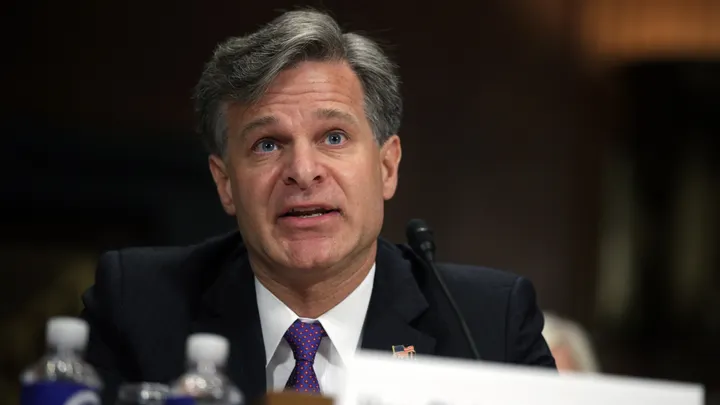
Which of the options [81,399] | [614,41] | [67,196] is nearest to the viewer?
[81,399]

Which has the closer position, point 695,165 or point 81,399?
point 81,399

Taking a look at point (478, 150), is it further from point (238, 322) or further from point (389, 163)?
point (238, 322)

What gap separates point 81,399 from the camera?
4.69 ft

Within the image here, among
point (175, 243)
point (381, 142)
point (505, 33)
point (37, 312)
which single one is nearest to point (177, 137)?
point (175, 243)

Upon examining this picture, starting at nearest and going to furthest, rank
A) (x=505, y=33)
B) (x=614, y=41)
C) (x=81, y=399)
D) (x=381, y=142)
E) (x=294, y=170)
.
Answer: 1. (x=81, y=399)
2. (x=294, y=170)
3. (x=381, y=142)
4. (x=505, y=33)
5. (x=614, y=41)

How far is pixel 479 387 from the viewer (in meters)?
1.46

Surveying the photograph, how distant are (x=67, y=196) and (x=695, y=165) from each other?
3498 mm

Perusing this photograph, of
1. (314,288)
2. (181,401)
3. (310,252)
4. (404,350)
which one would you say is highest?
(181,401)

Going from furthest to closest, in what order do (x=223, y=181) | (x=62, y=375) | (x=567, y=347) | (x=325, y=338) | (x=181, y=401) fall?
(x=567, y=347) < (x=223, y=181) < (x=325, y=338) < (x=62, y=375) < (x=181, y=401)

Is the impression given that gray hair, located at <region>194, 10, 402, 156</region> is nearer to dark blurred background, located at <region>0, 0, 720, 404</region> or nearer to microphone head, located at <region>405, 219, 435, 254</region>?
microphone head, located at <region>405, 219, 435, 254</region>

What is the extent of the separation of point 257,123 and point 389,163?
0.39 meters

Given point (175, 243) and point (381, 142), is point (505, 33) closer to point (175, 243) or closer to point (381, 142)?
point (175, 243)

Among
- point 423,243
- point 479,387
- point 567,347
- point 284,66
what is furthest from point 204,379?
point 567,347

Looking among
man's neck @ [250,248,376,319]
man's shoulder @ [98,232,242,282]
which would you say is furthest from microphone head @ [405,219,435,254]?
man's shoulder @ [98,232,242,282]
